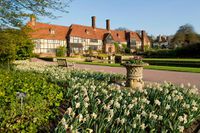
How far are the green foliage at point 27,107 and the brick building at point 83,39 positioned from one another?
50.1 m

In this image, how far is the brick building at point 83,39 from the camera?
59144mm

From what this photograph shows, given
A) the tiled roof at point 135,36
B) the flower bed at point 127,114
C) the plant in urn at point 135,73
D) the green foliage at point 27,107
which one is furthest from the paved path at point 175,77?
the tiled roof at point 135,36

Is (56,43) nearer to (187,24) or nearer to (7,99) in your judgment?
(187,24)

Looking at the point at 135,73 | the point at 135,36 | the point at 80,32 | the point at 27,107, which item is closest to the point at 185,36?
the point at 135,36

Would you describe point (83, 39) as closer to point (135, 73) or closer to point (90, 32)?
point (90, 32)

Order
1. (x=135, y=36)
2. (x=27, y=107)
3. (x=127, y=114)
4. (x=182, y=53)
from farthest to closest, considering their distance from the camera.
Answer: (x=135, y=36) → (x=182, y=53) → (x=127, y=114) → (x=27, y=107)

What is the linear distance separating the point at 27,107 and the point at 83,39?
209 feet

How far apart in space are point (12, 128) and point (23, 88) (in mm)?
1506

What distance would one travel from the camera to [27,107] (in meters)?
4.38

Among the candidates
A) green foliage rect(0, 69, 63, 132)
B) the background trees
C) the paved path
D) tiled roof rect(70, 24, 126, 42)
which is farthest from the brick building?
green foliage rect(0, 69, 63, 132)

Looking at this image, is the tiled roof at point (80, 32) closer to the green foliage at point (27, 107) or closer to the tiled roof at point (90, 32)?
the tiled roof at point (90, 32)

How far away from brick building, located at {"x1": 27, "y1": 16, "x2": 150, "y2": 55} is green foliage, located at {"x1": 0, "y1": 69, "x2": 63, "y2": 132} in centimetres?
5010

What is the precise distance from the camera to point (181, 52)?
50.6m

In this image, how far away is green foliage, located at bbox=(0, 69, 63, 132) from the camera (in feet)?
13.3
